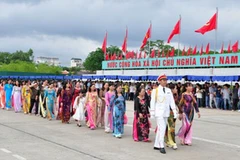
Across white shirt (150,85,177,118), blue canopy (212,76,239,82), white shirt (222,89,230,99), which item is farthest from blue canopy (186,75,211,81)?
white shirt (150,85,177,118)

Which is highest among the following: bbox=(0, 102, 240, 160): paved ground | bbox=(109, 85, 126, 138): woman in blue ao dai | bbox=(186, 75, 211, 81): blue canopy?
bbox=(186, 75, 211, 81): blue canopy

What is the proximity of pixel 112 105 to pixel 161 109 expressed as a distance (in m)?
3.20

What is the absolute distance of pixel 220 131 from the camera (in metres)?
12.7

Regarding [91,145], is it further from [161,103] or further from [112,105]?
[112,105]

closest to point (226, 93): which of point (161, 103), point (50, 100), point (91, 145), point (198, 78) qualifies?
point (198, 78)

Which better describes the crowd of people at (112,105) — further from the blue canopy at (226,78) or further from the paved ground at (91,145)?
the blue canopy at (226,78)

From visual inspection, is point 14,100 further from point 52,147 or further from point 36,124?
point 52,147

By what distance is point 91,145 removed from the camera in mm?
9344

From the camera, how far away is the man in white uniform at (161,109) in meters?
8.73

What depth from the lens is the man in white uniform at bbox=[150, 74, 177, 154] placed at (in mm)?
8734

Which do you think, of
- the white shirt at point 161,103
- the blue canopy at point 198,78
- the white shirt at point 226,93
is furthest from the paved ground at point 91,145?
the blue canopy at point 198,78

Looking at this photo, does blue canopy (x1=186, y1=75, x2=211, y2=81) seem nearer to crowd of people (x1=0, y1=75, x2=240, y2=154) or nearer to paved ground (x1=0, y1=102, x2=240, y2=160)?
crowd of people (x1=0, y1=75, x2=240, y2=154)

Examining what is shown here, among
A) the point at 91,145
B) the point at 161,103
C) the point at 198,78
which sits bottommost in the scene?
the point at 91,145

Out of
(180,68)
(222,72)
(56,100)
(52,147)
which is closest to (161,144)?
(52,147)
